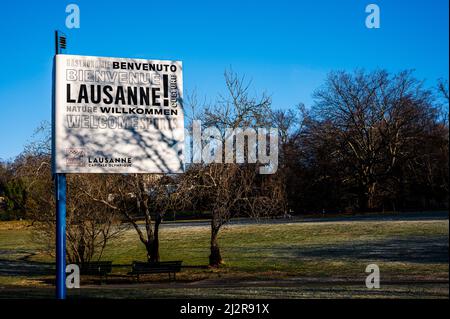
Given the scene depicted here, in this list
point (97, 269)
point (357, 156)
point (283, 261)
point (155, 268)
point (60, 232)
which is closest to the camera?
point (60, 232)

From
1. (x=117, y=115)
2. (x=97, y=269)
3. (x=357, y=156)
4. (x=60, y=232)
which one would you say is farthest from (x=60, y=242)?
(x=357, y=156)

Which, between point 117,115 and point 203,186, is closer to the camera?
point 117,115

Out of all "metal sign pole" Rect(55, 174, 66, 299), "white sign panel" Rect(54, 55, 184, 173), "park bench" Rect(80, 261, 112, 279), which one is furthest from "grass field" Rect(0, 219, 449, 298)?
"white sign panel" Rect(54, 55, 184, 173)

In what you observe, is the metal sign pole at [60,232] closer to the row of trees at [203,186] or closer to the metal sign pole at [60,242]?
the metal sign pole at [60,242]

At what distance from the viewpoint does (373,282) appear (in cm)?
1608

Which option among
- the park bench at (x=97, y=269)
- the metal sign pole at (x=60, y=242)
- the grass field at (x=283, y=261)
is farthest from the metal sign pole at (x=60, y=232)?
the park bench at (x=97, y=269)

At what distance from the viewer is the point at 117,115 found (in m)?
11.6

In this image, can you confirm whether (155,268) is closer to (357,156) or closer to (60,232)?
(60,232)

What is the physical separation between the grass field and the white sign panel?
3.44 metres

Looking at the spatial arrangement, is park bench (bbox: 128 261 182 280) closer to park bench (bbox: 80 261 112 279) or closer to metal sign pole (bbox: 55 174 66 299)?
park bench (bbox: 80 261 112 279)

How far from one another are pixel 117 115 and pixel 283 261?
660 inches

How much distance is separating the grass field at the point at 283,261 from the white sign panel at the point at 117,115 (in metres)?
3.44

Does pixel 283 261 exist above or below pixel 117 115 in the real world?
below

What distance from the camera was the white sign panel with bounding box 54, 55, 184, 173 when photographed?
11.3 meters
